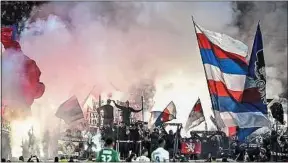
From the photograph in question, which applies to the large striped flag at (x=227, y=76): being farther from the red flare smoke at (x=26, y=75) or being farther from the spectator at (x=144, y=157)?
the red flare smoke at (x=26, y=75)

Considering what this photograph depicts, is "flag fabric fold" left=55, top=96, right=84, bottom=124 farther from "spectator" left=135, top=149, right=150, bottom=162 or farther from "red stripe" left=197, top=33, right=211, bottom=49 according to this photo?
"red stripe" left=197, top=33, right=211, bottom=49

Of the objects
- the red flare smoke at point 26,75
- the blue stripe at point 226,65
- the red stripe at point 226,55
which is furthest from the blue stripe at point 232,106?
the red flare smoke at point 26,75

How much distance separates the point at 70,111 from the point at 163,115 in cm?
95

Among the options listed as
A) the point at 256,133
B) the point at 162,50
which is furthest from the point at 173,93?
the point at 256,133

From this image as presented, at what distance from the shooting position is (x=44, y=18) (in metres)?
5.36

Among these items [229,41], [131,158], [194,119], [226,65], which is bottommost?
[131,158]

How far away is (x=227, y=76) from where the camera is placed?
5398 millimetres

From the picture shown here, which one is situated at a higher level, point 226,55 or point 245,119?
point 226,55

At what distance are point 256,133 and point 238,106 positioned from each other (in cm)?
33

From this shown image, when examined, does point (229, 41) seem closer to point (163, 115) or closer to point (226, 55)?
point (226, 55)

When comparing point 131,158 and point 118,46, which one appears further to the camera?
point 118,46

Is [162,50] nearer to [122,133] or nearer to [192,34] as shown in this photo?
[192,34]

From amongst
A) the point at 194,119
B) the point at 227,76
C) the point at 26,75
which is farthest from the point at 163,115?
the point at 26,75

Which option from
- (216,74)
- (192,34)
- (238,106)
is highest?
(192,34)
